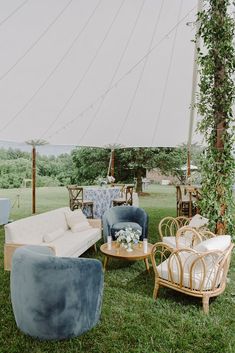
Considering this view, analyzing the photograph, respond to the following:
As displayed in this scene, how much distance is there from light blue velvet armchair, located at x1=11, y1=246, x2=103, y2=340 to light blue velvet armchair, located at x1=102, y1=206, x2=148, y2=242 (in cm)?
276

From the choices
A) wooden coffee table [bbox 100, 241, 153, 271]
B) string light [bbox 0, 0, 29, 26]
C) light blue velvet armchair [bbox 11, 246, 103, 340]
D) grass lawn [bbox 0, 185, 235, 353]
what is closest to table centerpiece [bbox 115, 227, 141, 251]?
wooden coffee table [bbox 100, 241, 153, 271]

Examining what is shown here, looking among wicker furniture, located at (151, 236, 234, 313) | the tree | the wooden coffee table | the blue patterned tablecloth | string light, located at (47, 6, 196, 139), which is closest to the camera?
A: wicker furniture, located at (151, 236, 234, 313)

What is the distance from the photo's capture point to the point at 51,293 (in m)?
2.44

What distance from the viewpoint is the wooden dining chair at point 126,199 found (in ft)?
28.2

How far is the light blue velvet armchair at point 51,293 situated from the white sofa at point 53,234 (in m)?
1.05

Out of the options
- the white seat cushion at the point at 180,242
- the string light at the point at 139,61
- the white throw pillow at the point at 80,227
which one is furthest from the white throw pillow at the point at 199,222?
the string light at the point at 139,61

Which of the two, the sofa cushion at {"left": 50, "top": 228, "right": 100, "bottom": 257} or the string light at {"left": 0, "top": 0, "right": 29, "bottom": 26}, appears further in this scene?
the string light at {"left": 0, "top": 0, "right": 29, "bottom": 26}

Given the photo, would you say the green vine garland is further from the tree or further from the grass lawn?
the tree

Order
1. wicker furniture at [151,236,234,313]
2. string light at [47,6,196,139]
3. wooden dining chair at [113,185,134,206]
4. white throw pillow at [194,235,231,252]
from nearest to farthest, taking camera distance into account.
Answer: wicker furniture at [151,236,234,313]
white throw pillow at [194,235,231,252]
string light at [47,6,196,139]
wooden dining chair at [113,185,134,206]

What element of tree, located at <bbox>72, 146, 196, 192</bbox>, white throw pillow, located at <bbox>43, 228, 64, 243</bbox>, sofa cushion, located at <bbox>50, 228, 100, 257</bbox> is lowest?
sofa cushion, located at <bbox>50, 228, 100, 257</bbox>

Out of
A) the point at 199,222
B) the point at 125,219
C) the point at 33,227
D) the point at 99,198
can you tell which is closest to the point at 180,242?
the point at 199,222

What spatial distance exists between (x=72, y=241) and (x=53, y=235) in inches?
13.0

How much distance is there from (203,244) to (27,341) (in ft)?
6.52

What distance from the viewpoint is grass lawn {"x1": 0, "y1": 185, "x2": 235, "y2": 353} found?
2477 millimetres
